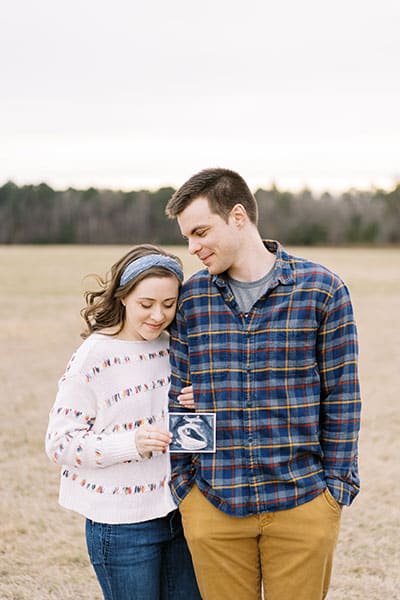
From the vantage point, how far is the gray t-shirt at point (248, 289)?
239cm

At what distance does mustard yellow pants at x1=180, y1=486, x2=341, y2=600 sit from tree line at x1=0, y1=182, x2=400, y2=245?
196ft

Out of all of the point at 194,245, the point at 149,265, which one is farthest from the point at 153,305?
the point at 194,245

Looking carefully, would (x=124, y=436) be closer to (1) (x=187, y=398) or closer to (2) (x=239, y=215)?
(1) (x=187, y=398)

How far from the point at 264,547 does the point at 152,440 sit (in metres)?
0.49

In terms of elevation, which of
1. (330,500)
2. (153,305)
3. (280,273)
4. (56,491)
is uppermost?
(280,273)

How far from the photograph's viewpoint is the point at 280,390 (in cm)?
232

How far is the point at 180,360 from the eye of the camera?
2.46m

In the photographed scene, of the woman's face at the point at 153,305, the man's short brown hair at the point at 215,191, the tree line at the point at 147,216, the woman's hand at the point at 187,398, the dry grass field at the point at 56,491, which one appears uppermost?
the tree line at the point at 147,216

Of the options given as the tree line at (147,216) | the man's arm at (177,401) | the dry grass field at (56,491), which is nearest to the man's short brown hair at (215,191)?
the man's arm at (177,401)

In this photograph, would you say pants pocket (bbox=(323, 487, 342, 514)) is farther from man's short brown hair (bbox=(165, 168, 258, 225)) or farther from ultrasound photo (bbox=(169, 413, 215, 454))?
man's short brown hair (bbox=(165, 168, 258, 225))

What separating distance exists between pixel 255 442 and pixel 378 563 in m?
2.49

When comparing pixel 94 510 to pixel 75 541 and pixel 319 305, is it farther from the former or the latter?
pixel 75 541

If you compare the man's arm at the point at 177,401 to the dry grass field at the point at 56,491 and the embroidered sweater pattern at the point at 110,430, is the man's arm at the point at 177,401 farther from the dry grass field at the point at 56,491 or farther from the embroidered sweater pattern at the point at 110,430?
the dry grass field at the point at 56,491

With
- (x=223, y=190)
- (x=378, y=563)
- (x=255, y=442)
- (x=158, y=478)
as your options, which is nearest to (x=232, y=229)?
(x=223, y=190)
